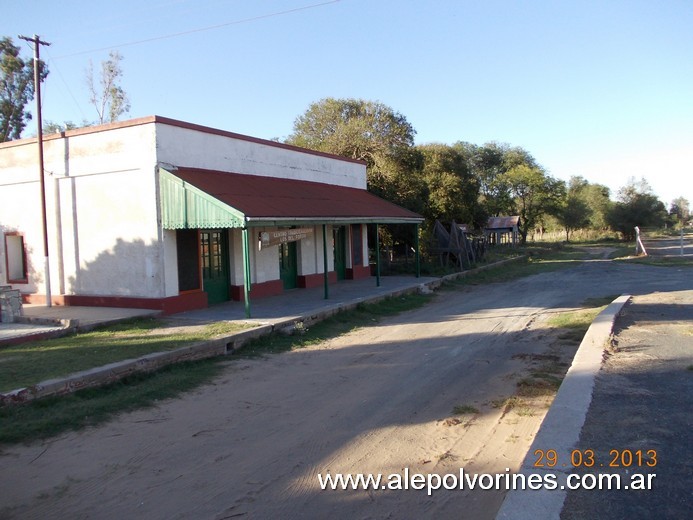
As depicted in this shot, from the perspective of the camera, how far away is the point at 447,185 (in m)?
31.1

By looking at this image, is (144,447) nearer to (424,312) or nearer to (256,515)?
(256,515)

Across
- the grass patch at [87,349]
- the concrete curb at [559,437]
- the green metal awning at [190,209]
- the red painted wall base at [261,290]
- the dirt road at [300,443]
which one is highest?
the green metal awning at [190,209]

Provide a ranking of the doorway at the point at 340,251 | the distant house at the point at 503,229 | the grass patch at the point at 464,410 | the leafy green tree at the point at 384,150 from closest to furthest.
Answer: the grass patch at the point at 464,410 < the doorway at the point at 340,251 < the leafy green tree at the point at 384,150 < the distant house at the point at 503,229

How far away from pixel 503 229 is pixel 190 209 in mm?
46048

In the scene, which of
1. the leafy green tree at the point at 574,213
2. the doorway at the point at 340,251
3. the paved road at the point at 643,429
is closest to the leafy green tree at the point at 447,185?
the doorway at the point at 340,251

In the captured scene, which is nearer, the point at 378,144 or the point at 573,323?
the point at 573,323

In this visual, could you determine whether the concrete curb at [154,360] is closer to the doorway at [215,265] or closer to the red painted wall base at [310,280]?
the doorway at [215,265]

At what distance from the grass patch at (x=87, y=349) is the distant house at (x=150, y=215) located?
68.8 inches

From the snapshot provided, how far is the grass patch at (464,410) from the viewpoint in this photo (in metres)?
6.15

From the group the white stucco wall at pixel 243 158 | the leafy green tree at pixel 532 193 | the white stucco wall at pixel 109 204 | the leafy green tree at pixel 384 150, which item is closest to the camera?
the white stucco wall at pixel 109 204

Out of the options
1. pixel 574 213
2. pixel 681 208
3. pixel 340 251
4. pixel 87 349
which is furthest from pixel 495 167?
pixel 681 208

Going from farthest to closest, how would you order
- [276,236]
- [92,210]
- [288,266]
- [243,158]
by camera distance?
[288,266]
[243,158]
[276,236]
[92,210]

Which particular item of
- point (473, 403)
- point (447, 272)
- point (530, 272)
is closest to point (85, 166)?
point (473, 403)

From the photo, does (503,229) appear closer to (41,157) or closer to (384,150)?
(384,150)
